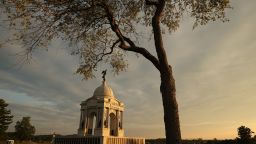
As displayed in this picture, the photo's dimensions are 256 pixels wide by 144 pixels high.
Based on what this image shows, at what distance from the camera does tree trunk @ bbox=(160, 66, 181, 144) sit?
16.3 metres

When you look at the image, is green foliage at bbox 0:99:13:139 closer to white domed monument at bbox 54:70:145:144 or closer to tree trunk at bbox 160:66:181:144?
white domed monument at bbox 54:70:145:144

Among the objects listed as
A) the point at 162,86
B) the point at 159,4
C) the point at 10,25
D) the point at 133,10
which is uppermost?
the point at 133,10

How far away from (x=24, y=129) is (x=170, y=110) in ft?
464

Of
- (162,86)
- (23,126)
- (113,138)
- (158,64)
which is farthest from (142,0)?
(23,126)

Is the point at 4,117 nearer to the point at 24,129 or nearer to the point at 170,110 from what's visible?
the point at 24,129

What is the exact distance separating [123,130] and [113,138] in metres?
7.54

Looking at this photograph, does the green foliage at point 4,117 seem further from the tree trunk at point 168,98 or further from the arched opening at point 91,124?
the tree trunk at point 168,98

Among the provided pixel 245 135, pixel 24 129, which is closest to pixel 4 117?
pixel 24 129

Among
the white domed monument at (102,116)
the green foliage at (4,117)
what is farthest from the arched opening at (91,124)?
the green foliage at (4,117)

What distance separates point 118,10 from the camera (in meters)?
23.0

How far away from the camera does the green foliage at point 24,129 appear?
14400cm

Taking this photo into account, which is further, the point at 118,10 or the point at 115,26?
the point at 118,10

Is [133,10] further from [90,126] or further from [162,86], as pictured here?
[90,126]

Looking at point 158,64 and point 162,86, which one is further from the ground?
point 158,64
